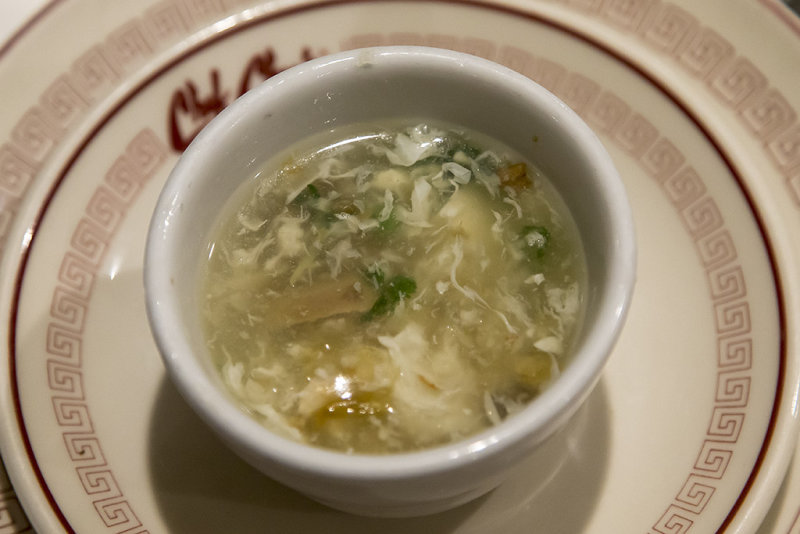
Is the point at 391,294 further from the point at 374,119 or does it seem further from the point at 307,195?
the point at 374,119

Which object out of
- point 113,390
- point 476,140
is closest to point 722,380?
point 476,140

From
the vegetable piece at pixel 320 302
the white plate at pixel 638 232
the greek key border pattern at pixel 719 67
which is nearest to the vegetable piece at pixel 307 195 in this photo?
the vegetable piece at pixel 320 302

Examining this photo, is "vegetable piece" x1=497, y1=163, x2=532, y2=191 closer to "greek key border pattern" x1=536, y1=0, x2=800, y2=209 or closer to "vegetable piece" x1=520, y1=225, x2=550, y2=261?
"vegetable piece" x1=520, y1=225, x2=550, y2=261

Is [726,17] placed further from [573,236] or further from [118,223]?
[118,223]

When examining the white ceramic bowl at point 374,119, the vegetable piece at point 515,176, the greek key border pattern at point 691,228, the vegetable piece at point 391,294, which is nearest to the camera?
the white ceramic bowl at point 374,119

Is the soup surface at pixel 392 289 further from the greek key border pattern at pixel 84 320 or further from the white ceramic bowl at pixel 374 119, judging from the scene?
the greek key border pattern at pixel 84 320

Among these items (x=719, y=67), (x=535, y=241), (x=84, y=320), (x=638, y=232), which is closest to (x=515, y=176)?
(x=535, y=241)

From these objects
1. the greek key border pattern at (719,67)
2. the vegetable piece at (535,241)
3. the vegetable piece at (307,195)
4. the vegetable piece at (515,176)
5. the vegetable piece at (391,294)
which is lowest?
the vegetable piece at (391,294)
